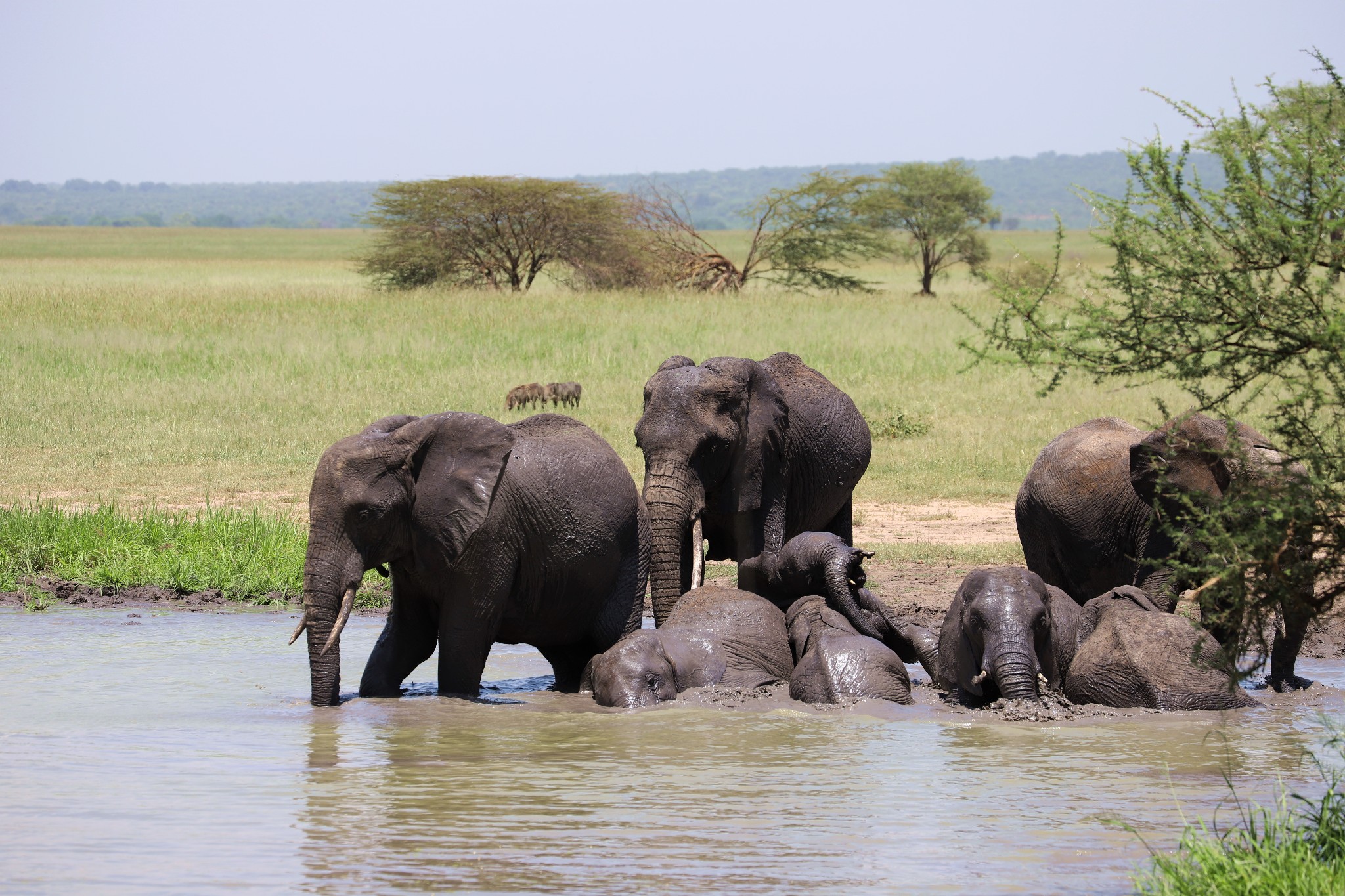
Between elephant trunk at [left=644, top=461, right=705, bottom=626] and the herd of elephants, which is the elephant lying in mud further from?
elephant trunk at [left=644, top=461, right=705, bottom=626]

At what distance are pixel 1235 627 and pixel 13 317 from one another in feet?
82.8

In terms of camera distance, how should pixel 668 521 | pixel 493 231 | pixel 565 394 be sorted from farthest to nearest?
1. pixel 493 231
2. pixel 565 394
3. pixel 668 521

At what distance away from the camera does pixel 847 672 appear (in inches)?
328

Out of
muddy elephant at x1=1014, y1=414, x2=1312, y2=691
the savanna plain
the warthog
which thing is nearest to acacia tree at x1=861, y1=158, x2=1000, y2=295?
the warthog

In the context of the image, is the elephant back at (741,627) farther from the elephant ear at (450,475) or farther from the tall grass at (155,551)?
the tall grass at (155,551)

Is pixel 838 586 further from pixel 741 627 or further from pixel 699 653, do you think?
pixel 699 653

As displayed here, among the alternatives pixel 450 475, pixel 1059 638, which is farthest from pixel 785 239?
pixel 450 475

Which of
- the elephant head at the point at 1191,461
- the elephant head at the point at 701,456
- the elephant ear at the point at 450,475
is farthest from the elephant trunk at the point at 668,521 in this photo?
the elephant head at the point at 1191,461

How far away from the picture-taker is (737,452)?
32.2 feet

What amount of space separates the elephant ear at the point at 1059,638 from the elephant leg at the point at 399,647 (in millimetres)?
A: 3239

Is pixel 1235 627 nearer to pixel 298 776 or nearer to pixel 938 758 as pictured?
pixel 938 758

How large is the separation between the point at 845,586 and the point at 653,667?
4.05 ft

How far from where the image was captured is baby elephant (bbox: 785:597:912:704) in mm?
8312

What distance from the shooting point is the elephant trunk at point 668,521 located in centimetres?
927
